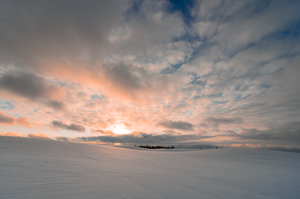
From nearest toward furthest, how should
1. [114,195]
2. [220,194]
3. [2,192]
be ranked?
[2,192]
[114,195]
[220,194]

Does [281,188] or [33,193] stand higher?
[33,193]

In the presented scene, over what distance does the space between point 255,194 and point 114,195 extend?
2239 mm

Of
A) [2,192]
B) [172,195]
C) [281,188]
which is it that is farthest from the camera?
[281,188]

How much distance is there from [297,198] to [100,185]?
10.3 feet

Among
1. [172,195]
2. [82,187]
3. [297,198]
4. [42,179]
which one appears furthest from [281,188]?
[42,179]

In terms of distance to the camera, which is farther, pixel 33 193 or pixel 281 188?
pixel 281 188

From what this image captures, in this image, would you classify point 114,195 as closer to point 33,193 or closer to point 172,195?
point 172,195

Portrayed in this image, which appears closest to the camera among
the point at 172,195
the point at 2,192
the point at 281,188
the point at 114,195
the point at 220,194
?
the point at 2,192

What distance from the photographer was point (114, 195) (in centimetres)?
178

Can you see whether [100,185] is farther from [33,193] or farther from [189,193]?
[189,193]

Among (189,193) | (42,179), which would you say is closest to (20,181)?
(42,179)

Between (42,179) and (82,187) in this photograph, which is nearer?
(82,187)

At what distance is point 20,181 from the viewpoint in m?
2.05

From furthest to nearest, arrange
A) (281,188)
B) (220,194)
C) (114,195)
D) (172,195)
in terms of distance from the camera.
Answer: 1. (281,188)
2. (220,194)
3. (172,195)
4. (114,195)
